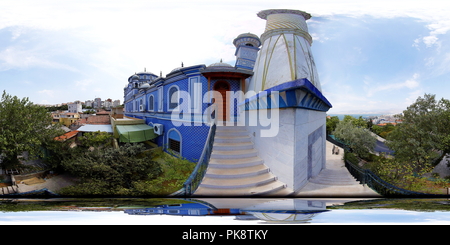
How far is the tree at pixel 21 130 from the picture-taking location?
1936 millimetres

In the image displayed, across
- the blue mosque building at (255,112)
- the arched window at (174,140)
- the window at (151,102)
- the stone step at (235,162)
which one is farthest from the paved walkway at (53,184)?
the window at (151,102)

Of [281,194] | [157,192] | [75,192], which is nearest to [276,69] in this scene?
[281,194]

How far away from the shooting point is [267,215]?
44.3 inches

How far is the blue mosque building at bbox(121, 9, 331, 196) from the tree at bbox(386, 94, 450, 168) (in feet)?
3.78

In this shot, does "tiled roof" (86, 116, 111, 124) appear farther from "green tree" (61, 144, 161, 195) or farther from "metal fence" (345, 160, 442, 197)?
"metal fence" (345, 160, 442, 197)

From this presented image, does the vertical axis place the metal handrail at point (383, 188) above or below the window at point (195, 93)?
below

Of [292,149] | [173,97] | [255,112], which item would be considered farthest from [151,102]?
[292,149]

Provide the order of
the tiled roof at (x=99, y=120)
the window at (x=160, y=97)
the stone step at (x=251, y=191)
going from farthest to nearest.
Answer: the window at (x=160, y=97)
the tiled roof at (x=99, y=120)
the stone step at (x=251, y=191)

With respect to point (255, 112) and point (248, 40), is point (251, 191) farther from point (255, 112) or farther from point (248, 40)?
point (248, 40)

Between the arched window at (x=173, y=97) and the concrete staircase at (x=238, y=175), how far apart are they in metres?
2.57

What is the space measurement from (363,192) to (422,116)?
2.04 m

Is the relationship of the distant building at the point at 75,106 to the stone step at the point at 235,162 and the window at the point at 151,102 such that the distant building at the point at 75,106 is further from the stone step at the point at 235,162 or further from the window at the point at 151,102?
the stone step at the point at 235,162

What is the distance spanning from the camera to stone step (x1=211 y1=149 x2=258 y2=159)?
87.7 inches

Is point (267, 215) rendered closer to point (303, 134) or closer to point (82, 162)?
point (303, 134)
